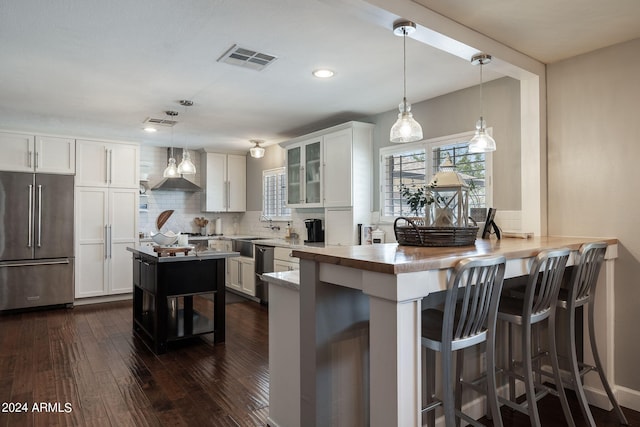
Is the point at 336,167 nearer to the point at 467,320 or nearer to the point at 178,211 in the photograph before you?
the point at 467,320

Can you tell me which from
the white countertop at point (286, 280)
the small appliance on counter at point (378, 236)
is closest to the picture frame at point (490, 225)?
the small appliance on counter at point (378, 236)

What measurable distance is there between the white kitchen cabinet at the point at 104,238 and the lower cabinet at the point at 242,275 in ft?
4.75

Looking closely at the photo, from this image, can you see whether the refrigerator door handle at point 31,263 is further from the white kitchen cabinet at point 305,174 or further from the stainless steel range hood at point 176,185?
the white kitchen cabinet at point 305,174

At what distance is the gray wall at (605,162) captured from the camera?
8.58ft

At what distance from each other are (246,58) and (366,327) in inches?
83.2

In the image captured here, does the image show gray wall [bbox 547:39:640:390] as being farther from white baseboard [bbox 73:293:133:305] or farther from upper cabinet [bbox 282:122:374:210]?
white baseboard [bbox 73:293:133:305]

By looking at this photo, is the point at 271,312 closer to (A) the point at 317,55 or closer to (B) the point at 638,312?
(A) the point at 317,55

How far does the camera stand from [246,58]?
9.75 ft

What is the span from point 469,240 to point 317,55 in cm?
170

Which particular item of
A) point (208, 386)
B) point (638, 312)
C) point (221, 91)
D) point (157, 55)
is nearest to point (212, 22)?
point (157, 55)

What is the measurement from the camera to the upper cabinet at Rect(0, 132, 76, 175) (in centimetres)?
515


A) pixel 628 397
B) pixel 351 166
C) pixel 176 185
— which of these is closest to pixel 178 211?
pixel 176 185

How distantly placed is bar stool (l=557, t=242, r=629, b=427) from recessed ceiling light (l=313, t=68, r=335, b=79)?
2.18 meters

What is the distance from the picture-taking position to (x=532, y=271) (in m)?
1.97
